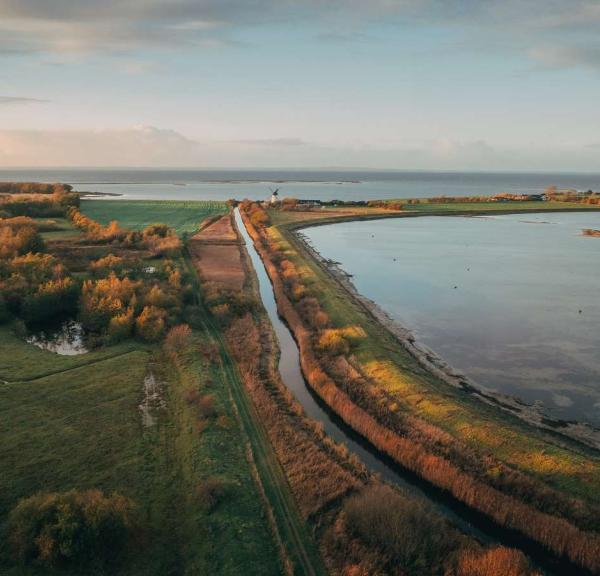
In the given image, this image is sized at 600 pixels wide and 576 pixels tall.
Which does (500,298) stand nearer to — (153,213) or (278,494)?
(278,494)

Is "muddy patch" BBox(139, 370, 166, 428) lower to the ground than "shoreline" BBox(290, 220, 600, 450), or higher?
lower

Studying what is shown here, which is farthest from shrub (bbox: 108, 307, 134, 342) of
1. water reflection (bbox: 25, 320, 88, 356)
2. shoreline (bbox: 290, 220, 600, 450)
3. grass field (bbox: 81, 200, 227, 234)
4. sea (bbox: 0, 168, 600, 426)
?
grass field (bbox: 81, 200, 227, 234)

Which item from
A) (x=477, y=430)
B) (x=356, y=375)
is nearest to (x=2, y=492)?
(x=356, y=375)

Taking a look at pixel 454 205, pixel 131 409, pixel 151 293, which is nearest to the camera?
pixel 131 409

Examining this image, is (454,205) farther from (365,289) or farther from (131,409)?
(131,409)

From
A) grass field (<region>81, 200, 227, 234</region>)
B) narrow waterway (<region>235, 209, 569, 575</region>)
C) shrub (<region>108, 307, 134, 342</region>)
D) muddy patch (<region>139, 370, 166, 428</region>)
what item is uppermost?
grass field (<region>81, 200, 227, 234</region>)

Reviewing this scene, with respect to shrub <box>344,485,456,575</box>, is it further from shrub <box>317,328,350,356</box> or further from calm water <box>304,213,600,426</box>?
shrub <box>317,328,350,356</box>
